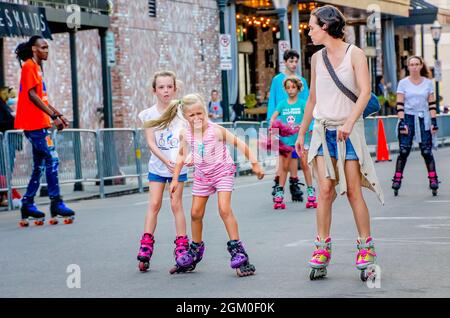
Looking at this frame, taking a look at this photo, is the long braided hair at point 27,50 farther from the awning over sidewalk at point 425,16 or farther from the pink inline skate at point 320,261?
the awning over sidewalk at point 425,16

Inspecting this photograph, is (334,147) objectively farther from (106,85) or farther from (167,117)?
(106,85)

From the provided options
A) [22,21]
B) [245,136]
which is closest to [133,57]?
[245,136]

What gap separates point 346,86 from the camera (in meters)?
8.64

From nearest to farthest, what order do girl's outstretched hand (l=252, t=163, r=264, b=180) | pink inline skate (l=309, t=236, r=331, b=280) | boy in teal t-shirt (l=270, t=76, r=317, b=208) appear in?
pink inline skate (l=309, t=236, r=331, b=280), girl's outstretched hand (l=252, t=163, r=264, b=180), boy in teal t-shirt (l=270, t=76, r=317, b=208)

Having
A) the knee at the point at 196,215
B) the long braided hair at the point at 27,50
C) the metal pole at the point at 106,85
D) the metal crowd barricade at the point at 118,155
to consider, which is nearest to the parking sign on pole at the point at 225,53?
the metal pole at the point at 106,85

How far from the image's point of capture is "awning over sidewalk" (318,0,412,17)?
1576 inches

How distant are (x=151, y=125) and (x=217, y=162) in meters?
0.73

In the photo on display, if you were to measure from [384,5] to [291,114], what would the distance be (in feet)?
98.6

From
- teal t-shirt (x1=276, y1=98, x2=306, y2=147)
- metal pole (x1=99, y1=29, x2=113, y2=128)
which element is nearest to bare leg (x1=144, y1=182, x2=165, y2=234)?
teal t-shirt (x1=276, y1=98, x2=306, y2=147)

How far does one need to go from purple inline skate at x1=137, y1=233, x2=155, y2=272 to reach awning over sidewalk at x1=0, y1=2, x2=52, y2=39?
10221 millimetres

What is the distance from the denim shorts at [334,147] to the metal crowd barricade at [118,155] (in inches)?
445

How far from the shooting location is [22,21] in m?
19.6

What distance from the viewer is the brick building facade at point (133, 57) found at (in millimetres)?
27281

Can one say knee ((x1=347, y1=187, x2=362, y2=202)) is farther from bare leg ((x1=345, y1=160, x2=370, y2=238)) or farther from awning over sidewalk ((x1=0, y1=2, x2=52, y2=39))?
awning over sidewalk ((x1=0, y1=2, x2=52, y2=39))
